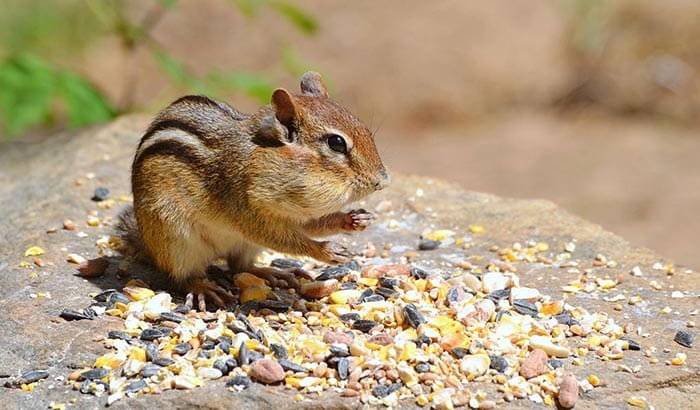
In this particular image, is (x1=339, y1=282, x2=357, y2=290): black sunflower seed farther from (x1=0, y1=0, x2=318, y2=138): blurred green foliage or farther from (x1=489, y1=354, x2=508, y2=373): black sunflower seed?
(x1=0, y1=0, x2=318, y2=138): blurred green foliage

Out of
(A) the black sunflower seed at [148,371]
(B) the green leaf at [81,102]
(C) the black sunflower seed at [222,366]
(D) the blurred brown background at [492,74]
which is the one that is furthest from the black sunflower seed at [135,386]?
(D) the blurred brown background at [492,74]

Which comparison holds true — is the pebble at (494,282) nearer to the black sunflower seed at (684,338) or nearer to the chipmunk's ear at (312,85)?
the black sunflower seed at (684,338)

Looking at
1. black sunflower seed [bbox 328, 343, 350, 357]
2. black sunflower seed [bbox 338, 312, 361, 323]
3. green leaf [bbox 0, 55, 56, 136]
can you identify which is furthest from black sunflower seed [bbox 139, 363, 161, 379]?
green leaf [bbox 0, 55, 56, 136]

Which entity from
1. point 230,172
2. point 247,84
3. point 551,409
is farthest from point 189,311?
point 247,84

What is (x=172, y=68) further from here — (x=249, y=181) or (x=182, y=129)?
(x=249, y=181)

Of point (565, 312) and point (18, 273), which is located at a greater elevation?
point (565, 312)

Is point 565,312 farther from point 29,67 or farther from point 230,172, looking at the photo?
point 29,67
